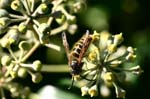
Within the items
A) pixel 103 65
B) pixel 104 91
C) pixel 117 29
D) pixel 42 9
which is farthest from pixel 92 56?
pixel 117 29

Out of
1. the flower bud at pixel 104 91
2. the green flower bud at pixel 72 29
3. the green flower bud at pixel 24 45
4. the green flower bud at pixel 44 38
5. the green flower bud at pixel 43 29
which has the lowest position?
the flower bud at pixel 104 91

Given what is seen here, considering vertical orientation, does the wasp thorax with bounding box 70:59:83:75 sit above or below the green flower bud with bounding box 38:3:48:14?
below

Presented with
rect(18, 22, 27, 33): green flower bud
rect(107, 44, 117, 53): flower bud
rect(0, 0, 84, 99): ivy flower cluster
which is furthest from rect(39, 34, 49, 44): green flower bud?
rect(107, 44, 117, 53): flower bud

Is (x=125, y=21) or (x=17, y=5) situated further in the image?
(x=125, y=21)

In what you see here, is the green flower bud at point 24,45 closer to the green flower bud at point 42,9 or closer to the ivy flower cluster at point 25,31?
the ivy flower cluster at point 25,31

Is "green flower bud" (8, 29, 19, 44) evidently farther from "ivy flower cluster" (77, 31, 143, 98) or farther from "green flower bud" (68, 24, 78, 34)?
"green flower bud" (68, 24, 78, 34)

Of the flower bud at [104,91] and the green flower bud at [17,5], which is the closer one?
the green flower bud at [17,5]

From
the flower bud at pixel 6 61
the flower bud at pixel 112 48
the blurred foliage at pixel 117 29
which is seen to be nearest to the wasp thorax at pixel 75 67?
the flower bud at pixel 112 48

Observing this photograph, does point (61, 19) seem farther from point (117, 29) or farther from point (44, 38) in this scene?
point (117, 29)

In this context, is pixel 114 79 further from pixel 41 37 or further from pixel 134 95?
pixel 134 95
